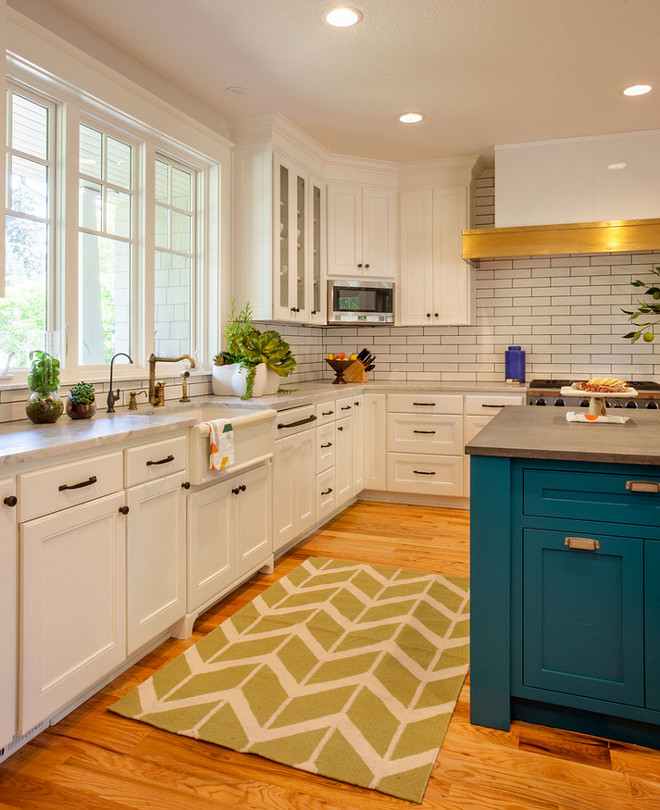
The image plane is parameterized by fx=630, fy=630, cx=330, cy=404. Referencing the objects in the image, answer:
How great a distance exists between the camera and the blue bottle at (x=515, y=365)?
4.94 metres

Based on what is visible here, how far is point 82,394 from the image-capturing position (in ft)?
8.50

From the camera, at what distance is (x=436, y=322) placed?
16.5 ft

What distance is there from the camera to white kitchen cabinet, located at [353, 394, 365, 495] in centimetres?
475

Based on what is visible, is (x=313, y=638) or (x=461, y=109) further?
(x=461, y=109)

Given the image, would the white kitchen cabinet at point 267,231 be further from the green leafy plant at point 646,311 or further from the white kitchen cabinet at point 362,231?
the green leafy plant at point 646,311

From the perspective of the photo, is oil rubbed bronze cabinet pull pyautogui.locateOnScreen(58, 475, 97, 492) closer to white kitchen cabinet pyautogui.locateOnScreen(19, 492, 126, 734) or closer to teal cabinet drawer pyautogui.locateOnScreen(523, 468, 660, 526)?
white kitchen cabinet pyautogui.locateOnScreen(19, 492, 126, 734)

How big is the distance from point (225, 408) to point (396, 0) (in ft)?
6.88

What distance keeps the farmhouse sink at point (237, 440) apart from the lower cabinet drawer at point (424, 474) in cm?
181

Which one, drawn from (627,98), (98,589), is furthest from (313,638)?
(627,98)

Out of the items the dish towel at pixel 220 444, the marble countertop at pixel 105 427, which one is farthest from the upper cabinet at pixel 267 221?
the dish towel at pixel 220 444

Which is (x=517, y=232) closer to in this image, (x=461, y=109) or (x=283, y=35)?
(x=461, y=109)

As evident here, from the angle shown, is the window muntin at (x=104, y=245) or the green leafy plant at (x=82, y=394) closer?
the green leafy plant at (x=82, y=394)

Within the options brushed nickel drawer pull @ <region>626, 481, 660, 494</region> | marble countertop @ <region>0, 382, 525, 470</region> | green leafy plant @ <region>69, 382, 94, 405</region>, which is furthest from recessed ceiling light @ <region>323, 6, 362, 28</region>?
brushed nickel drawer pull @ <region>626, 481, 660, 494</region>

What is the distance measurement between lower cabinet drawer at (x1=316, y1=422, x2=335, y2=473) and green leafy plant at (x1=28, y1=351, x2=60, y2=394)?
1.88 metres
